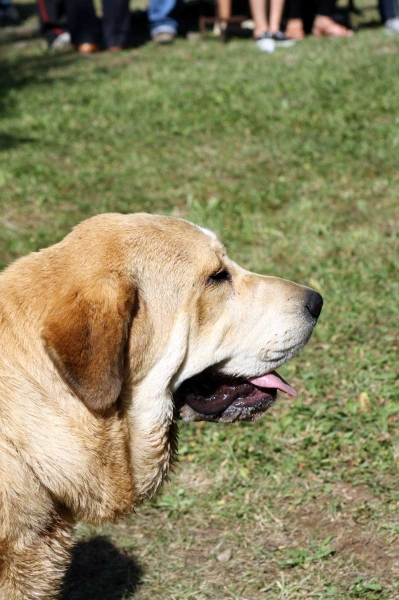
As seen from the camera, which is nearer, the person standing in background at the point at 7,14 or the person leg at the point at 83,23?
the person leg at the point at 83,23

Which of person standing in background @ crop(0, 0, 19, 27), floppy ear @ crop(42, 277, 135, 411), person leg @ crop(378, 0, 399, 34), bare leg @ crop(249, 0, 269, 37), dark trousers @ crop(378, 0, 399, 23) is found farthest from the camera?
person standing in background @ crop(0, 0, 19, 27)

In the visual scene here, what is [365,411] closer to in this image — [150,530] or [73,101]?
[150,530]

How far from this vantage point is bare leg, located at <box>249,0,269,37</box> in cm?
1312

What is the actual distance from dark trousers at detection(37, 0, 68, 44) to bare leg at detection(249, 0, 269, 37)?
11.8 feet

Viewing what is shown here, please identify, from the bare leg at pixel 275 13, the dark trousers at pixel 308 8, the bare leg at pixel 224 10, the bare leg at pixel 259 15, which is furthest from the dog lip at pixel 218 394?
the bare leg at pixel 224 10

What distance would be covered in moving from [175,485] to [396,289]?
2.44 meters

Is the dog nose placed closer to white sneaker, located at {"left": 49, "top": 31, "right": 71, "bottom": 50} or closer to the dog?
the dog

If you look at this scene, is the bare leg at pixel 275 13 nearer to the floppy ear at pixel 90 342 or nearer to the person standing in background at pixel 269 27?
the person standing in background at pixel 269 27

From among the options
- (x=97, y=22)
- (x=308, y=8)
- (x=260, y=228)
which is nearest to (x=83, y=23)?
(x=97, y=22)

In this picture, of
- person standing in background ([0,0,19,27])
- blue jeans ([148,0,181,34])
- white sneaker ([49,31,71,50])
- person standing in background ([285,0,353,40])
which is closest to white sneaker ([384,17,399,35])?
person standing in background ([285,0,353,40])

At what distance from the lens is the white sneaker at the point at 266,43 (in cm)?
1281

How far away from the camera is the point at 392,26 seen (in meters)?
13.6

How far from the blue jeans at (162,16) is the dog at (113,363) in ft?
38.4

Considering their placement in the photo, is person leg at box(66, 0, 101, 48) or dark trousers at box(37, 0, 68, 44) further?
dark trousers at box(37, 0, 68, 44)
